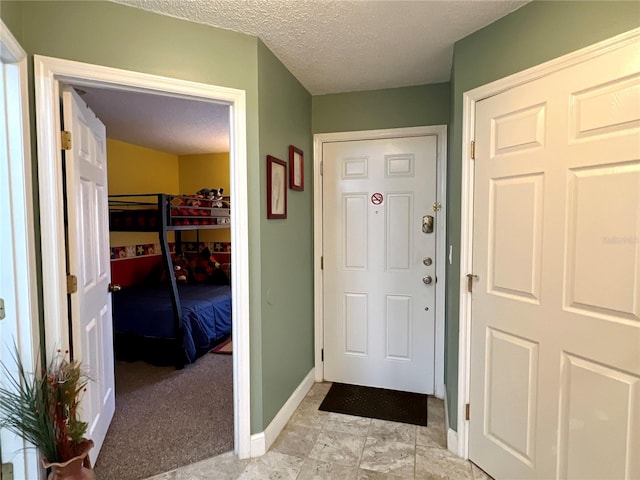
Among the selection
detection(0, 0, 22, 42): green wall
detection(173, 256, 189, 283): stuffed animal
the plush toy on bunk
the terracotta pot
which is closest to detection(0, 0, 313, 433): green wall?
detection(0, 0, 22, 42): green wall

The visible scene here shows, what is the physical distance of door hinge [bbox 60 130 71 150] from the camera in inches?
64.6

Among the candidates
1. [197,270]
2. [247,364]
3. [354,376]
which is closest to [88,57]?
[247,364]

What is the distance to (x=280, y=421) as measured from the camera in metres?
2.25

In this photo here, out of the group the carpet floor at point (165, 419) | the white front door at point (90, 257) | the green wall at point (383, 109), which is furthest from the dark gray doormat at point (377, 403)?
the green wall at point (383, 109)

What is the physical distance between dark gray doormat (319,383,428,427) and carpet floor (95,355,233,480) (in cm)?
76

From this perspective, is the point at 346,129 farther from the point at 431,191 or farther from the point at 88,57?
the point at 88,57

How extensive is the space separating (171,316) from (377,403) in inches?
77.7

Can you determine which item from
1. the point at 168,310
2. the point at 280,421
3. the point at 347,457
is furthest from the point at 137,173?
the point at 347,457

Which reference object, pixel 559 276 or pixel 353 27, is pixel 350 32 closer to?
pixel 353 27

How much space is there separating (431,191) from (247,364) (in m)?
1.72

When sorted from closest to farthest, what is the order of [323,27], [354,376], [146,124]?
[323,27], [354,376], [146,124]

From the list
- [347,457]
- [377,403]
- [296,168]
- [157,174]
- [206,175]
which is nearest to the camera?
[347,457]

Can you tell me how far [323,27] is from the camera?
179 centimetres

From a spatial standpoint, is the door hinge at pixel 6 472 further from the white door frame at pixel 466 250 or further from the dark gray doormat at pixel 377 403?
the white door frame at pixel 466 250
